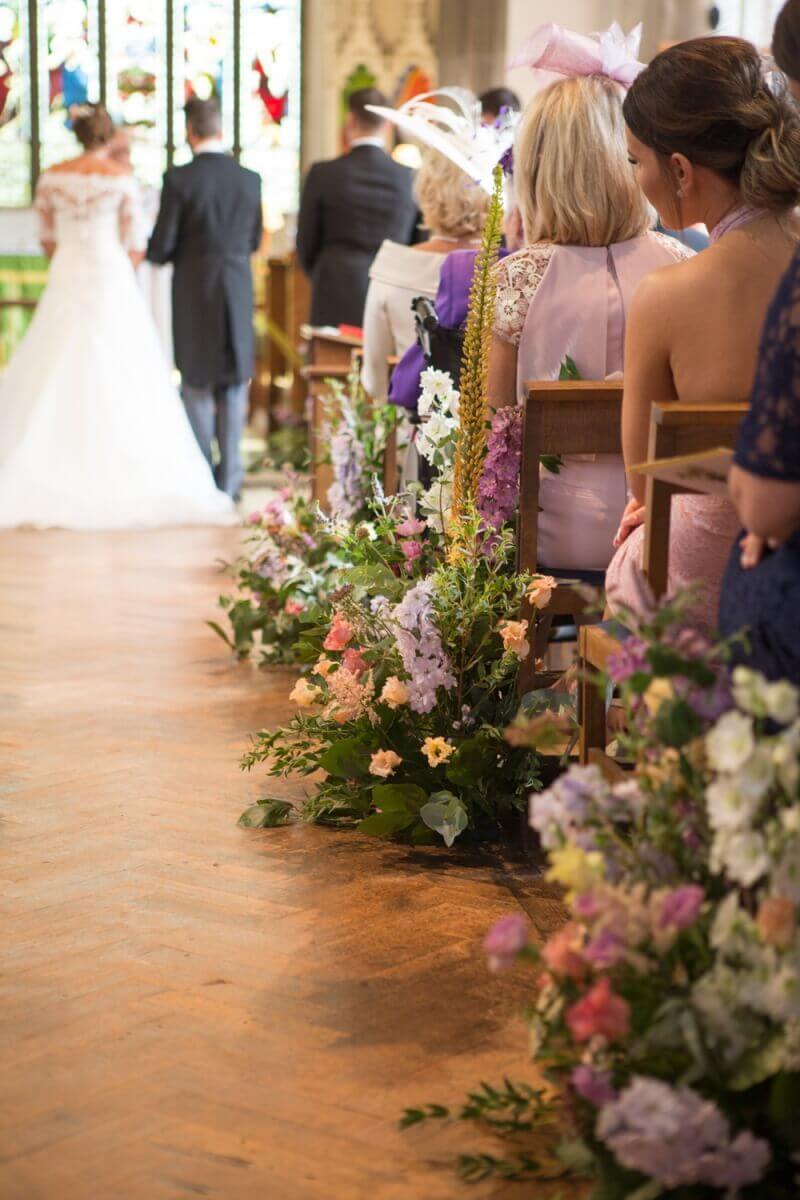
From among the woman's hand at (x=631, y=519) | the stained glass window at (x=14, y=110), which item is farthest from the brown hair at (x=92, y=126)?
the woman's hand at (x=631, y=519)

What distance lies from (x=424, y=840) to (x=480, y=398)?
0.89 meters

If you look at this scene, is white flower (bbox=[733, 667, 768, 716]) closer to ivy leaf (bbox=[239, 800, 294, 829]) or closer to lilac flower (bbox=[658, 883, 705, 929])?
lilac flower (bbox=[658, 883, 705, 929])

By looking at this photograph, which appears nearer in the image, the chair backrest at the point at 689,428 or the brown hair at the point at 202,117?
the chair backrest at the point at 689,428

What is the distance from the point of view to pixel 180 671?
5.17 metres

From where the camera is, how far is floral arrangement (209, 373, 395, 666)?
494 centimetres

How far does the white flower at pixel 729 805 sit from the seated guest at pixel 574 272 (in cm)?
173

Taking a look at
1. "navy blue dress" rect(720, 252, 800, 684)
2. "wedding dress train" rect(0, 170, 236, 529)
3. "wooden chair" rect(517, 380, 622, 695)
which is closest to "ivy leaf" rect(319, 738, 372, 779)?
"wooden chair" rect(517, 380, 622, 695)

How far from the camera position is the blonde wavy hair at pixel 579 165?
347 centimetres

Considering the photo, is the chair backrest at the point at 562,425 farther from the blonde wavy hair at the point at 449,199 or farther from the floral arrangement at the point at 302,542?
the blonde wavy hair at the point at 449,199

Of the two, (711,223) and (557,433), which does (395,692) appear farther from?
(711,223)

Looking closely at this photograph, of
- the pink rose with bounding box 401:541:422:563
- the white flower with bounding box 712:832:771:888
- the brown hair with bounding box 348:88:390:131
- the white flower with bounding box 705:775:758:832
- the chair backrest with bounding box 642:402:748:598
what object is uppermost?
the brown hair with bounding box 348:88:390:131

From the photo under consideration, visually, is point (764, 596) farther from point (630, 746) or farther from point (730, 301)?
point (730, 301)

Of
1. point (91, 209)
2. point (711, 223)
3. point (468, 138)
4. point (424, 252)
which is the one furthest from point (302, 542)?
point (91, 209)

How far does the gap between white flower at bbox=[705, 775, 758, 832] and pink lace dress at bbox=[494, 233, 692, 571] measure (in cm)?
172
